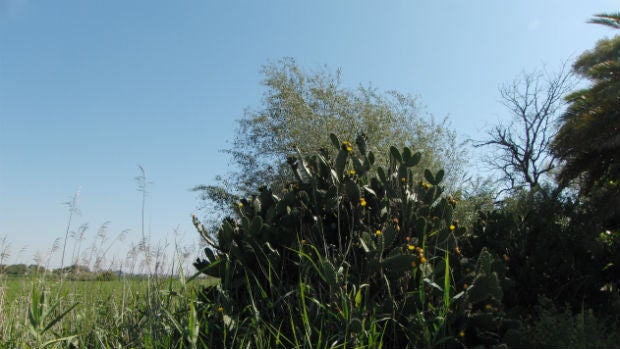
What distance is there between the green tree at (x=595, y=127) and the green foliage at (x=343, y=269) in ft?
19.4

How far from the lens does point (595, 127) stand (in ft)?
29.2

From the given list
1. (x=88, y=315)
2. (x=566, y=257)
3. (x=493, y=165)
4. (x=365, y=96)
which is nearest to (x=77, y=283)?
(x=88, y=315)

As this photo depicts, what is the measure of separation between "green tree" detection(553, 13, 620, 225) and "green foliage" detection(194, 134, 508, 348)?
5901mm

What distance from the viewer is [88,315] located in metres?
3.79

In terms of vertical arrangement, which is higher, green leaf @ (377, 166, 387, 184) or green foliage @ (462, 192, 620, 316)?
green leaf @ (377, 166, 387, 184)

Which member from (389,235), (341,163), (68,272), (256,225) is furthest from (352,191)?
(68,272)

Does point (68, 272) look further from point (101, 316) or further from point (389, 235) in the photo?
point (389, 235)

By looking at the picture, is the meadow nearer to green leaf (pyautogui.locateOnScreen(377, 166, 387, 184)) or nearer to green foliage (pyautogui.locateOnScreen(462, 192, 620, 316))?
green leaf (pyautogui.locateOnScreen(377, 166, 387, 184))

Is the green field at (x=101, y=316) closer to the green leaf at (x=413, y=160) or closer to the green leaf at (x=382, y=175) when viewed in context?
the green leaf at (x=382, y=175)

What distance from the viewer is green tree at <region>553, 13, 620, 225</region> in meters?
8.88

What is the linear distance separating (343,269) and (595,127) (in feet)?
25.0

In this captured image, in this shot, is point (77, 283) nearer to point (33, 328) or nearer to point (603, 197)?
point (33, 328)

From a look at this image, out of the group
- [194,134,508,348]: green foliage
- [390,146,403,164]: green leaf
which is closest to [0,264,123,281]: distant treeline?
[194,134,508,348]: green foliage

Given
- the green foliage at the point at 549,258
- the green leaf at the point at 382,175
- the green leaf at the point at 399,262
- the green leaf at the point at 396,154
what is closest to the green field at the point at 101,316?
the green leaf at the point at 399,262
